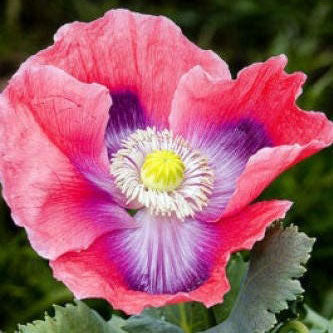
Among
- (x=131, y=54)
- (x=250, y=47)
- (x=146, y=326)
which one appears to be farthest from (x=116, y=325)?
(x=250, y=47)

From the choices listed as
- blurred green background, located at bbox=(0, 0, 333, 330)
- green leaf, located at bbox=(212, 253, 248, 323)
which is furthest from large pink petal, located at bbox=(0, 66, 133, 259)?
blurred green background, located at bbox=(0, 0, 333, 330)

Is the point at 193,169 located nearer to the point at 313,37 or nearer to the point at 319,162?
the point at 319,162

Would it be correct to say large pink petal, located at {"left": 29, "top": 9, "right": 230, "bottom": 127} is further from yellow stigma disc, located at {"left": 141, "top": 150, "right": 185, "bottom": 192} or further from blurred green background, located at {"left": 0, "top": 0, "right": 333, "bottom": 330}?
blurred green background, located at {"left": 0, "top": 0, "right": 333, "bottom": 330}

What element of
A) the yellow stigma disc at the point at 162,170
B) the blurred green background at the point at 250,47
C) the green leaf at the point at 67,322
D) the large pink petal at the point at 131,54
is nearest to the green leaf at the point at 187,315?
the green leaf at the point at 67,322

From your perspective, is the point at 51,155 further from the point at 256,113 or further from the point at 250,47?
the point at 250,47

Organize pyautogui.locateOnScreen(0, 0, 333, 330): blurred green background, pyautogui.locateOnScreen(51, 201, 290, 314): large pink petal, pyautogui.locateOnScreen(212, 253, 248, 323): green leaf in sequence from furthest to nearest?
1. pyautogui.locateOnScreen(0, 0, 333, 330): blurred green background
2. pyautogui.locateOnScreen(212, 253, 248, 323): green leaf
3. pyautogui.locateOnScreen(51, 201, 290, 314): large pink petal

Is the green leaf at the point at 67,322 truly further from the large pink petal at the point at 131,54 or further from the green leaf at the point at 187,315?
the large pink petal at the point at 131,54

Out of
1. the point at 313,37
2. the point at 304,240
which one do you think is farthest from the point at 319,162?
the point at 304,240
